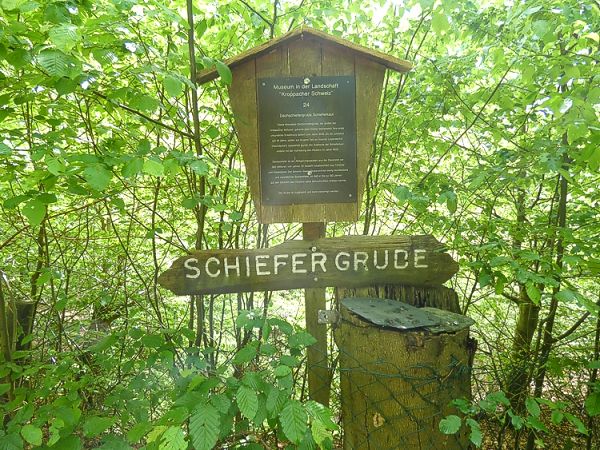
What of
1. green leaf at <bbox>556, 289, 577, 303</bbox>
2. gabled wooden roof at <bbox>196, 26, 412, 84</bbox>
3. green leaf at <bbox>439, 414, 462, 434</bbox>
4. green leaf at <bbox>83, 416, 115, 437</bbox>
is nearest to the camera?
green leaf at <bbox>439, 414, 462, 434</bbox>

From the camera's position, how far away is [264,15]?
105 inches

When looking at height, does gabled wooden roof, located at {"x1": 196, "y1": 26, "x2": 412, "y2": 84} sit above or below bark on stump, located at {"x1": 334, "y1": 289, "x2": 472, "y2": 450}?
above

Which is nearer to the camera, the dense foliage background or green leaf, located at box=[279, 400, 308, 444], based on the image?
green leaf, located at box=[279, 400, 308, 444]

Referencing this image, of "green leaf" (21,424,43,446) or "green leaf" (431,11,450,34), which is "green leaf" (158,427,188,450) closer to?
"green leaf" (21,424,43,446)

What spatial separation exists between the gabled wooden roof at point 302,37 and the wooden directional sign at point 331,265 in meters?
0.96

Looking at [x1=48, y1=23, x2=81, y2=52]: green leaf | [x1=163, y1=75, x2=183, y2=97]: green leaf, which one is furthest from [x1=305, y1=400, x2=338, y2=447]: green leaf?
[x1=48, y1=23, x2=81, y2=52]: green leaf

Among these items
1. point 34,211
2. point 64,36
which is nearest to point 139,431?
point 34,211

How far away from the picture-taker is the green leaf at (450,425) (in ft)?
5.06

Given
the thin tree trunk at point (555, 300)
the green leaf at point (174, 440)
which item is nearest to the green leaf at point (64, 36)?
the green leaf at point (174, 440)

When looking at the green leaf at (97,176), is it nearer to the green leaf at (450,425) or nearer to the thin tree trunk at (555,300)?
the green leaf at (450,425)

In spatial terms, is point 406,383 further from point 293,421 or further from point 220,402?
point 220,402

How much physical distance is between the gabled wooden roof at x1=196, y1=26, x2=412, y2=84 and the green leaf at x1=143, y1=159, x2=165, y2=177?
2.49 feet

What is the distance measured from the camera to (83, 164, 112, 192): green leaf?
144 centimetres

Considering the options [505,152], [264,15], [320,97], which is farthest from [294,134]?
[505,152]
